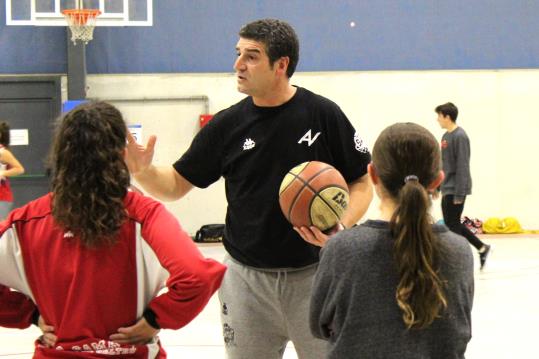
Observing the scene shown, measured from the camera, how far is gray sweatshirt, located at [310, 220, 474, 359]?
2156mm

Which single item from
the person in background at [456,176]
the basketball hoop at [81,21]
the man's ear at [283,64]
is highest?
the basketball hoop at [81,21]

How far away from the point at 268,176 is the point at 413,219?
3.69ft

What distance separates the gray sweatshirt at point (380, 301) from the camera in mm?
2156

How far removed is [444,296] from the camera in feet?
7.07

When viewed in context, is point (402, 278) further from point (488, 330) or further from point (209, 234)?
point (209, 234)

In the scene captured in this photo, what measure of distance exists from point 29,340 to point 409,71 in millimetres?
8147

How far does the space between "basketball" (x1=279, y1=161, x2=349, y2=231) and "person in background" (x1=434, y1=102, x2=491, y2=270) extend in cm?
587

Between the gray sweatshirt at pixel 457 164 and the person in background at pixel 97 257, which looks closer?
the person in background at pixel 97 257

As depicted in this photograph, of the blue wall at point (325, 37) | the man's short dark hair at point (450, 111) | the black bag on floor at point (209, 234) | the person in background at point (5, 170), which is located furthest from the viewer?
the blue wall at point (325, 37)

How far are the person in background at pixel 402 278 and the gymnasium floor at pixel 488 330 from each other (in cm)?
337

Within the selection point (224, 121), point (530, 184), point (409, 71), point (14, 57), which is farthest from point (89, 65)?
point (224, 121)

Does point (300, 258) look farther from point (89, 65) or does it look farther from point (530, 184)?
point (530, 184)

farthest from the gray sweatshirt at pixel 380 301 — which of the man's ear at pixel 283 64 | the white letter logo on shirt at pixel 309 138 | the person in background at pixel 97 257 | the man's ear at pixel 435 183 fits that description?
the man's ear at pixel 283 64

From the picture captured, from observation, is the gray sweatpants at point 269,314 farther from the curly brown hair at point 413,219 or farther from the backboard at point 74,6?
the backboard at point 74,6
